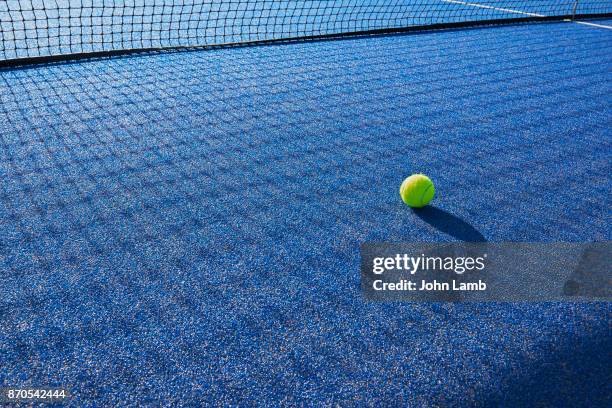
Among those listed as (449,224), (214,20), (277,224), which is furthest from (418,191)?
(214,20)

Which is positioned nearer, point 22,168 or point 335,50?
point 22,168

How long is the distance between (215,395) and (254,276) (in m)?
0.69

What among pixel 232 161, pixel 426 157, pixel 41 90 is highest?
pixel 426 157

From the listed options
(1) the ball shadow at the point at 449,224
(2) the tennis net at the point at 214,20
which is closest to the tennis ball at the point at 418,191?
(1) the ball shadow at the point at 449,224

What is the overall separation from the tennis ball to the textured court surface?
0.25 ft

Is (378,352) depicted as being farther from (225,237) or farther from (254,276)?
(225,237)

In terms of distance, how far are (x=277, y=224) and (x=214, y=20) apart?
5.87 metres

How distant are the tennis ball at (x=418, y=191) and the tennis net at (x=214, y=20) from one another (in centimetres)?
444

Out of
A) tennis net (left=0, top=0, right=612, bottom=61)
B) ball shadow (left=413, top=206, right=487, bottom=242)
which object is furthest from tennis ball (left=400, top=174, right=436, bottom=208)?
tennis net (left=0, top=0, right=612, bottom=61)

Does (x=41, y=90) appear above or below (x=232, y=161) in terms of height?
below

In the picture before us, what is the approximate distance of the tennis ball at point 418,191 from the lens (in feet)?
9.67

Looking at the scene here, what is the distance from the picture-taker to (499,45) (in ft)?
23.7

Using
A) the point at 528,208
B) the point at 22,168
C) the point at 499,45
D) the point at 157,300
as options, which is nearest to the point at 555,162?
the point at 528,208

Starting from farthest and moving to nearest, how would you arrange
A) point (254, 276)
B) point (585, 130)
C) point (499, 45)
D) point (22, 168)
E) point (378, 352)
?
1. point (499, 45)
2. point (585, 130)
3. point (22, 168)
4. point (254, 276)
5. point (378, 352)
